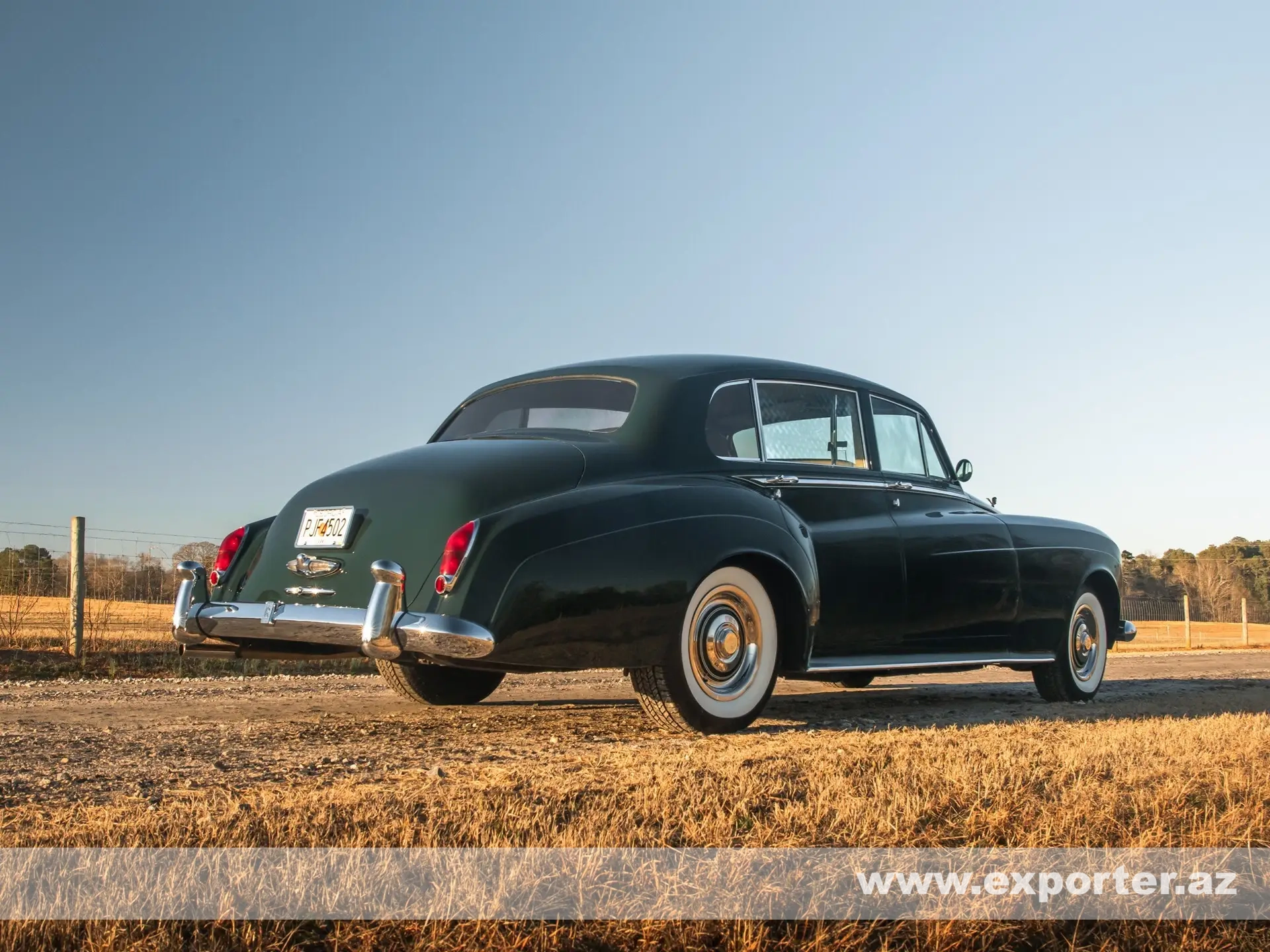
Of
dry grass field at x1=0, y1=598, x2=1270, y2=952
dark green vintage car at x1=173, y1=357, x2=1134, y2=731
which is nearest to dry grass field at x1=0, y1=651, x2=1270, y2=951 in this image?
dry grass field at x1=0, y1=598, x2=1270, y2=952

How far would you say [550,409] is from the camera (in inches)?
229

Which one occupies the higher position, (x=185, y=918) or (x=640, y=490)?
(x=640, y=490)

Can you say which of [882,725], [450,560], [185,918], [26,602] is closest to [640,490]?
[450,560]

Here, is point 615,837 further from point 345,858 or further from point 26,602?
point 26,602

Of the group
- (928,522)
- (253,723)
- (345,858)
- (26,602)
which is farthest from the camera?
(26,602)

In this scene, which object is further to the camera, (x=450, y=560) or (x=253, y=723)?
(x=253, y=723)

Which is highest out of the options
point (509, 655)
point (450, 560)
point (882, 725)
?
point (450, 560)

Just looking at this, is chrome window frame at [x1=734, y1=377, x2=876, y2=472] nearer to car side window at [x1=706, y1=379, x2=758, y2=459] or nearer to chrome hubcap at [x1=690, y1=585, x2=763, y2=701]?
car side window at [x1=706, y1=379, x2=758, y2=459]

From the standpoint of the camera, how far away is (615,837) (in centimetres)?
296

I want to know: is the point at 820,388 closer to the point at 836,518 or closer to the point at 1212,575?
the point at 836,518

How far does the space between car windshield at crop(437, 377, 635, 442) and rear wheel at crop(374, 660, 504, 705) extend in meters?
1.30

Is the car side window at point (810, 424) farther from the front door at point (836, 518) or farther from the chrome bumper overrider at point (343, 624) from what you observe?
the chrome bumper overrider at point (343, 624)

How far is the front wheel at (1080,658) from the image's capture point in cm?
734

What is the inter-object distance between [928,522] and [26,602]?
8.59 meters
